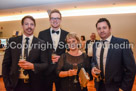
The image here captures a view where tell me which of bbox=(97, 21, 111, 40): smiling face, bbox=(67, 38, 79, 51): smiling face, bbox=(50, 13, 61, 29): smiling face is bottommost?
bbox=(67, 38, 79, 51): smiling face

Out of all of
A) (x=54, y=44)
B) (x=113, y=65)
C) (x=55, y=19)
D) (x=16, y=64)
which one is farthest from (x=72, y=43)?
(x=16, y=64)

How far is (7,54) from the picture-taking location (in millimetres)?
1566

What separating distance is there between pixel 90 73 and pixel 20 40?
1052mm

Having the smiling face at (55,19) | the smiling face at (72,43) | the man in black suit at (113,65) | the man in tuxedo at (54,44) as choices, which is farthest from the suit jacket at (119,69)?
the smiling face at (55,19)

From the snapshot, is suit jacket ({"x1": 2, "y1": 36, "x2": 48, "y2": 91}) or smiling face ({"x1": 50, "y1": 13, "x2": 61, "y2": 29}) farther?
smiling face ({"x1": 50, "y1": 13, "x2": 61, "y2": 29})

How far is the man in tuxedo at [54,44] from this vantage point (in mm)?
1890

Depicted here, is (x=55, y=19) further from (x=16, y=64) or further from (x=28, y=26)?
(x=16, y=64)

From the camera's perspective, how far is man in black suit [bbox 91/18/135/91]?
1.48 meters

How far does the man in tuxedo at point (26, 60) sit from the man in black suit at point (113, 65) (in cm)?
72

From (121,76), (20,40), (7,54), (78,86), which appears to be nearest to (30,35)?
(20,40)

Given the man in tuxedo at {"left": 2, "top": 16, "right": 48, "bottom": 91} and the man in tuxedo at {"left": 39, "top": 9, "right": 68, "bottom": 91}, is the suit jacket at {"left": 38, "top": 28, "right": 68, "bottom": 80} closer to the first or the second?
the man in tuxedo at {"left": 39, "top": 9, "right": 68, "bottom": 91}

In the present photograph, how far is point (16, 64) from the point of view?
1.52 m

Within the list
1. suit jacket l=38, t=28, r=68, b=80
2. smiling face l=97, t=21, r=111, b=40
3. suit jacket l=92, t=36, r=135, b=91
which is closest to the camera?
suit jacket l=92, t=36, r=135, b=91

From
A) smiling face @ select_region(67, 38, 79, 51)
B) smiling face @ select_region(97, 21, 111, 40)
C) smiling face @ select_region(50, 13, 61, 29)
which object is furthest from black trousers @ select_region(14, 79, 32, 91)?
smiling face @ select_region(97, 21, 111, 40)
